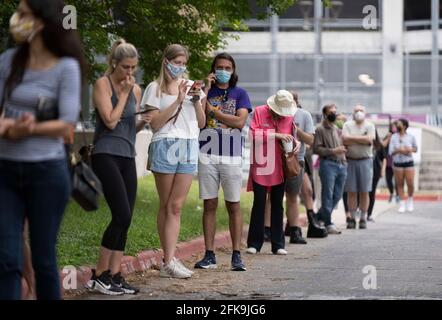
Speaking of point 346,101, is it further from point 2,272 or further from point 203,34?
point 2,272

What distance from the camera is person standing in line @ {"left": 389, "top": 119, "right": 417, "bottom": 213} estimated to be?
2284 centimetres

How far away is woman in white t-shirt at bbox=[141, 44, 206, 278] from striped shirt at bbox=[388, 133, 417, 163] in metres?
13.1

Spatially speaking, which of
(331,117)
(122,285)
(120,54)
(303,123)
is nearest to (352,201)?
(331,117)

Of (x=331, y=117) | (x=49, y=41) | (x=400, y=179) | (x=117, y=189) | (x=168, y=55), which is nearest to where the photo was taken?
(x=49, y=41)

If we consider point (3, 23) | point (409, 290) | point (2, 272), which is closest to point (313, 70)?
point (3, 23)

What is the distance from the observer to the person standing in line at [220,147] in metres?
11.1

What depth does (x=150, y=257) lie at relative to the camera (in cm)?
1122

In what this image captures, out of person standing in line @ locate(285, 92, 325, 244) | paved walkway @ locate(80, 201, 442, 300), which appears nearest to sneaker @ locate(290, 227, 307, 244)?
person standing in line @ locate(285, 92, 325, 244)

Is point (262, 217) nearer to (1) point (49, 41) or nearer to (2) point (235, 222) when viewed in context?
(2) point (235, 222)

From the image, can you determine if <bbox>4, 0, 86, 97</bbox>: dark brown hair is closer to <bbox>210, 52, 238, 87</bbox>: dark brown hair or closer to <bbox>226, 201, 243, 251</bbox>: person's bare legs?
<bbox>210, 52, 238, 87</bbox>: dark brown hair

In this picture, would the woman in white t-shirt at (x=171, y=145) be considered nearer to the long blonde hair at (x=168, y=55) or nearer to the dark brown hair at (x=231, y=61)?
the long blonde hair at (x=168, y=55)

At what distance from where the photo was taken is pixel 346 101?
1716 inches

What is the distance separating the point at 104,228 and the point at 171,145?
2652mm

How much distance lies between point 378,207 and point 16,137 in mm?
19597
